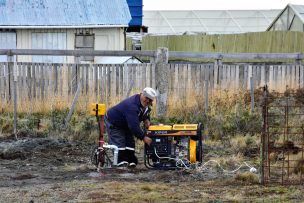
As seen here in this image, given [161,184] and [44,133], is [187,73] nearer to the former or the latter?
[44,133]

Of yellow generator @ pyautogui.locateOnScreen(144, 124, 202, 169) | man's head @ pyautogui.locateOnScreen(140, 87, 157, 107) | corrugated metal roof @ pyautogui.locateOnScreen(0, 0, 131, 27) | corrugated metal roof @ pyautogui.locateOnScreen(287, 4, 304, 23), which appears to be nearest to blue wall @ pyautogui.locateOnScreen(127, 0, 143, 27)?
corrugated metal roof @ pyautogui.locateOnScreen(0, 0, 131, 27)

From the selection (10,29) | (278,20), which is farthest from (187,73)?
(278,20)

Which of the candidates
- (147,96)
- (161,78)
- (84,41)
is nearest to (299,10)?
(84,41)

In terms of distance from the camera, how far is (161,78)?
599 inches

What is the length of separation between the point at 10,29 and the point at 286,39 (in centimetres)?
1125

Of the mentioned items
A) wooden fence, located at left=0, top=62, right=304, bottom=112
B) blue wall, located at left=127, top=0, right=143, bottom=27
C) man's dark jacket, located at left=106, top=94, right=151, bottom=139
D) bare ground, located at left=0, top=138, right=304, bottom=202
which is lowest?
bare ground, located at left=0, top=138, right=304, bottom=202

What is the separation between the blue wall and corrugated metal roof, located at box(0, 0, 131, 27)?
5.46 meters

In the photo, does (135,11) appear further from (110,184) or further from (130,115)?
(110,184)

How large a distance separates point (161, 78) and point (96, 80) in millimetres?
1421

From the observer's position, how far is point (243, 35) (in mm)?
31203

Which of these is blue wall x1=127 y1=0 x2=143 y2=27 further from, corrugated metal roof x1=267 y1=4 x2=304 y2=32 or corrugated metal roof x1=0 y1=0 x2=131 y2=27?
corrugated metal roof x1=267 y1=4 x2=304 y2=32

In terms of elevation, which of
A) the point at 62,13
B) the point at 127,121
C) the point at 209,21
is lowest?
the point at 127,121

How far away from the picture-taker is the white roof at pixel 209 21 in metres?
47.2

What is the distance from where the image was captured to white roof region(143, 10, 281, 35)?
47219mm
